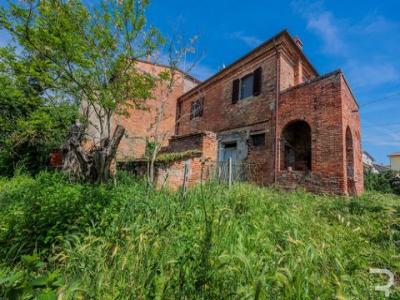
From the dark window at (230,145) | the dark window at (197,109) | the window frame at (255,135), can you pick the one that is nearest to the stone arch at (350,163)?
the window frame at (255,135)

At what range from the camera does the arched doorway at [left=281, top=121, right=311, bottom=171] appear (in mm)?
9133

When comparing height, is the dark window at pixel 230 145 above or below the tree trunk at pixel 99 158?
above

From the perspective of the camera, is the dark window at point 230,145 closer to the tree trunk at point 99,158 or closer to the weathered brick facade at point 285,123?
the weathered brick facade at point 285,123

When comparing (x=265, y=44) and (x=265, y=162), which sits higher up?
(x=265, y=44)

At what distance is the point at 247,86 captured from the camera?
424 inches

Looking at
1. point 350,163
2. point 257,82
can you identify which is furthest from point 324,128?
point 257,82

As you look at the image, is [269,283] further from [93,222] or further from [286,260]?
[93,222]

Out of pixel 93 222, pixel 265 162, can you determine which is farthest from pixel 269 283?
pixel 265 162

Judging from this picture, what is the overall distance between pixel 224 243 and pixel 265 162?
24.1ft

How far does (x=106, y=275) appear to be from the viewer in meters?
1.74

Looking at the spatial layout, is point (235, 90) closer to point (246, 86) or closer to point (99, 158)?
point (246, 86)

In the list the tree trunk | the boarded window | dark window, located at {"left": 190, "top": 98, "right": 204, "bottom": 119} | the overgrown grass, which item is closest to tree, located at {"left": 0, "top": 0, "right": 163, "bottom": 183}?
the tree trunk

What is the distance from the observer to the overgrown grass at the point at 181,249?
1.51m

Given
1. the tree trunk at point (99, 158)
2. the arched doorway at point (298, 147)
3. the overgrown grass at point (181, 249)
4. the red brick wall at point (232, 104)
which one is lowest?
the overgrown grass at point (181, 249)
